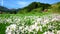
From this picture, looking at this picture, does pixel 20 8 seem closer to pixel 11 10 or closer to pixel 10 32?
pixel 11 10

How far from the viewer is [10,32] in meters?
2.22

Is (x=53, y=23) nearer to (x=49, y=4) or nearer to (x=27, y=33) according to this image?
(x=27, y=33)

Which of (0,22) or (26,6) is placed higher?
(26,6)

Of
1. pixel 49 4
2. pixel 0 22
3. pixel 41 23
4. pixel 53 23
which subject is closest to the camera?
pixel 41 23

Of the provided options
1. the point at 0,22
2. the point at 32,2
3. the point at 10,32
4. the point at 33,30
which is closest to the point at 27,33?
the point at 33,30

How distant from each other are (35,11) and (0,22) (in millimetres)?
1450

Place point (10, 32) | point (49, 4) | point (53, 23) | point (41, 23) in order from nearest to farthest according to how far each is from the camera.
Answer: point (10, 32), point (41, 23), point (53, 23), point (49, 4)

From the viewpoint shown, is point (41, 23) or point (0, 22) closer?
point (41, 23)

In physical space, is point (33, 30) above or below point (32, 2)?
below

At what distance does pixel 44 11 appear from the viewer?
16.9 ft

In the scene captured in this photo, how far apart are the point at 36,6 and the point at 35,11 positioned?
6.5 inches

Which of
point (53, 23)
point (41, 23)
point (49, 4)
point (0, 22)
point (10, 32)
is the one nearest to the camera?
point (10, 32)

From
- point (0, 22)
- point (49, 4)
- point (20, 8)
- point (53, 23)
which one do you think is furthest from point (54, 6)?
point (53, 23)

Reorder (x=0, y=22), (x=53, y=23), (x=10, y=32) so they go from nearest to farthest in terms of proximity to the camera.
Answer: (x=10, y=32)
(x=53, y=23)
(x=0, y=22)
